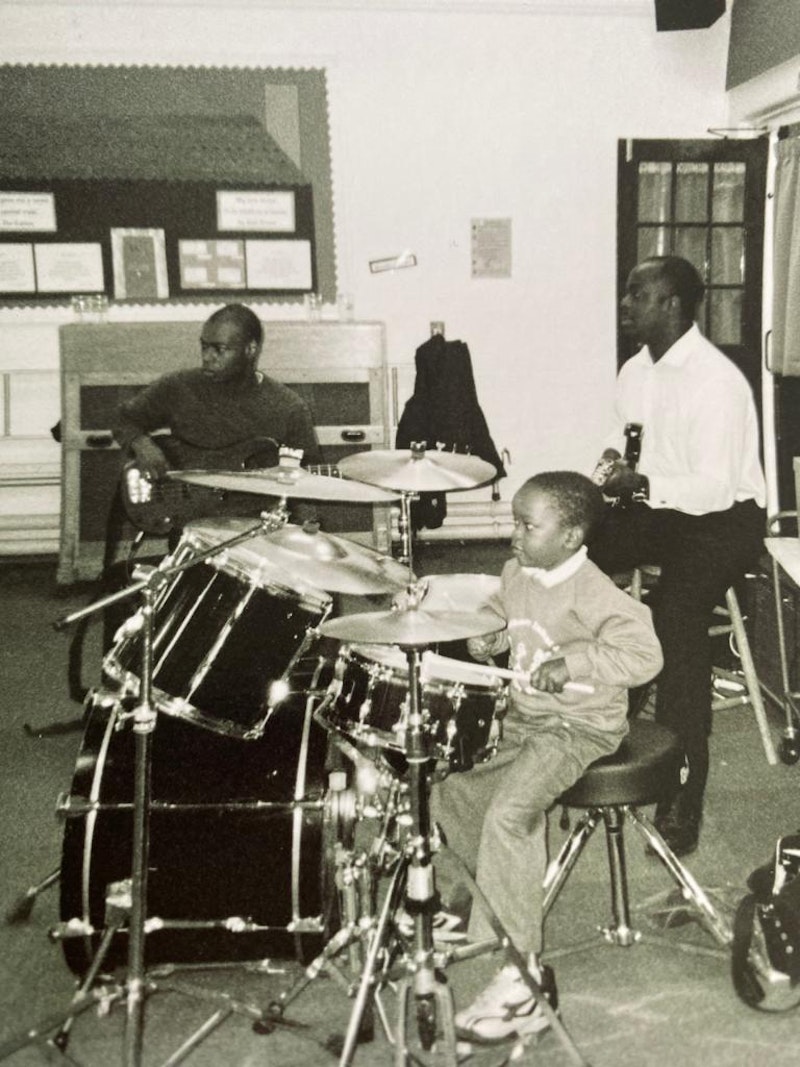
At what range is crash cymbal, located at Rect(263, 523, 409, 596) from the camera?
7.31 ft

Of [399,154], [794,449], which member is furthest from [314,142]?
[794,449]

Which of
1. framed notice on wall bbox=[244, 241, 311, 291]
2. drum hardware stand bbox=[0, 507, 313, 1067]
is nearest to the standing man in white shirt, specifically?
drum hardware stand bbox=[0, 507, 313, 1067]

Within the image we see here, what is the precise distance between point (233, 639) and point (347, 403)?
3700 millimetres

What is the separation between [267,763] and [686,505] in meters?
1.45

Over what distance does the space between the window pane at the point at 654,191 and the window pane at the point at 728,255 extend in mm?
340

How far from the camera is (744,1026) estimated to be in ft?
7.21

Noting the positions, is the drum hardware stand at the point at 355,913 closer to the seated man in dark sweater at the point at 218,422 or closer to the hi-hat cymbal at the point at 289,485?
the hi-hat cymbal at the point at 289,485

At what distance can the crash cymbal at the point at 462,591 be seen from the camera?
2387mm

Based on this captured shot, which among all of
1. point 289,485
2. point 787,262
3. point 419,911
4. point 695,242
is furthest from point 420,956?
point 695,242

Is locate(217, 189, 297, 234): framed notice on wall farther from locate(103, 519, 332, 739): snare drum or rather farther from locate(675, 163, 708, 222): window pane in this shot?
locate(103, 519, 332, 739): snare drum

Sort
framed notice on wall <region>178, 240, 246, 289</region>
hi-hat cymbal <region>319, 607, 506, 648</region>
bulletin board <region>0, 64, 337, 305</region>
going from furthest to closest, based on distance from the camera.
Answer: framed notice on wall <region>178, 240, 246, 289</region> → bulletin board <region>0, 64, 337, 305</region> → hi-hat cymbal <region>319, 607, 506, 648</region>

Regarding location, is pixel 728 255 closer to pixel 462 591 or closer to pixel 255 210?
pixel 255 210

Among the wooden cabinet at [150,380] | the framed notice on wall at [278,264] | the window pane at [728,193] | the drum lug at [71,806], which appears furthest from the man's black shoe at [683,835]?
the window pane at [728,193]

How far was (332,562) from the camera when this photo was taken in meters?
2.30
